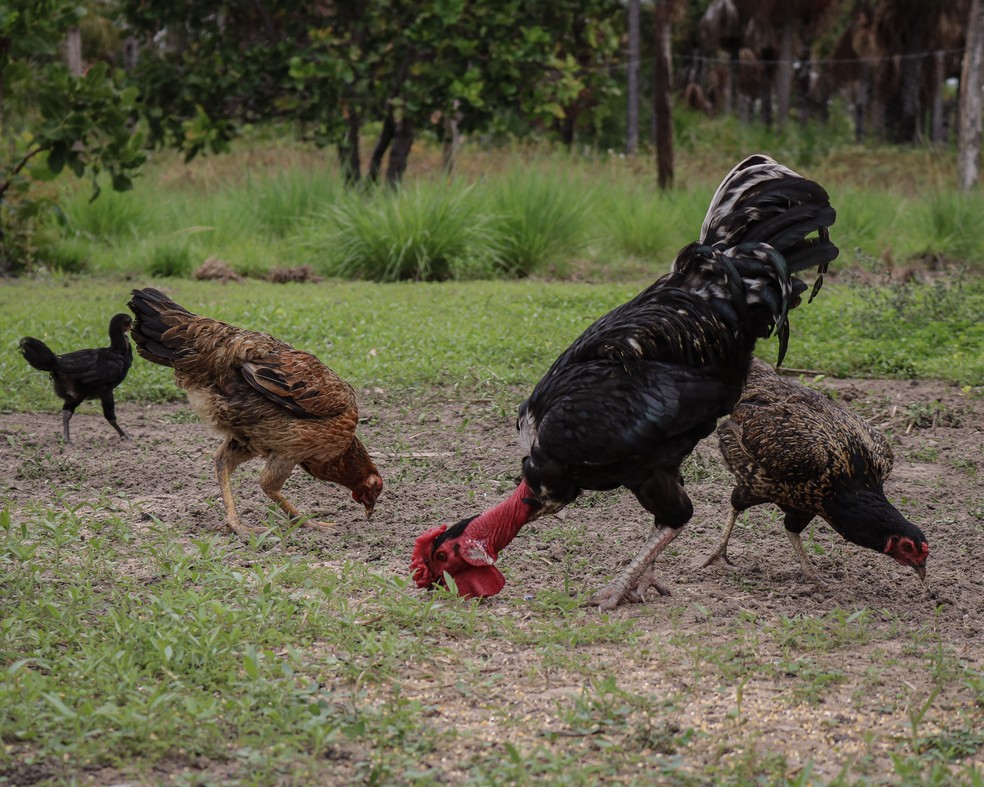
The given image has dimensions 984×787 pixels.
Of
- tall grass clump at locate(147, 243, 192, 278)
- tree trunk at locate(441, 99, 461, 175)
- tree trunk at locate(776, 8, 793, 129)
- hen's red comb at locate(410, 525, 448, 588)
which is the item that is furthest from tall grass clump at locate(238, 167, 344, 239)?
tree trunk at locate(776, 8, 793, 129)

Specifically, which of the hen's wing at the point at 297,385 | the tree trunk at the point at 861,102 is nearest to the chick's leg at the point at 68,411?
the hen's wing at the point at 297,385

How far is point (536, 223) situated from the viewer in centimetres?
1395

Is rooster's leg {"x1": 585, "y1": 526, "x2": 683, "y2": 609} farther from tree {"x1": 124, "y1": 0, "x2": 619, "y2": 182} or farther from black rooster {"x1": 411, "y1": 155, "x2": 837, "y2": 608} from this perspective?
tree {"x1": 124, "y1": 0, "x2": 619, "y2": 182}

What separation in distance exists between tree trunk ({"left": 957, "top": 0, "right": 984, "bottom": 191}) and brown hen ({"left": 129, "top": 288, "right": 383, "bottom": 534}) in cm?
1383

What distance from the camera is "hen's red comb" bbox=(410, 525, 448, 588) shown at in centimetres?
431

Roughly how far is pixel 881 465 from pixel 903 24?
3315cm

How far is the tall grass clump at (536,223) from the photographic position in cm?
1371

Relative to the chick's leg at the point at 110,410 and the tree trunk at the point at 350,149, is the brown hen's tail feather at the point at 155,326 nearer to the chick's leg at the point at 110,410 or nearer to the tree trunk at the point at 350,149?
the chick's leg at the point at 110,410

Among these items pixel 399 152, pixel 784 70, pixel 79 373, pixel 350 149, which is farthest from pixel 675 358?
pixel 784 70

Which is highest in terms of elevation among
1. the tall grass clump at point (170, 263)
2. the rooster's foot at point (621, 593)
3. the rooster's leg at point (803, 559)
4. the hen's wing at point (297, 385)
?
the hen's wing at point (297, 385)

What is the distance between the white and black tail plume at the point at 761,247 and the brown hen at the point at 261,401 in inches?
77.4

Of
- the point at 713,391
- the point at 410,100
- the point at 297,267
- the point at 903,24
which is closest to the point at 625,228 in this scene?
the point at 410,100

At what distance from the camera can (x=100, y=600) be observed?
421cm

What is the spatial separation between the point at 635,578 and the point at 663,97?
1404cm
